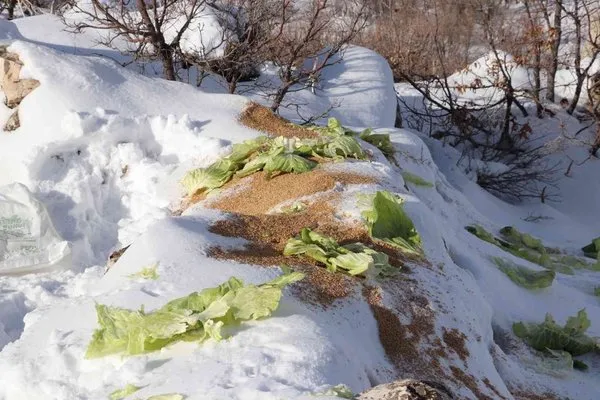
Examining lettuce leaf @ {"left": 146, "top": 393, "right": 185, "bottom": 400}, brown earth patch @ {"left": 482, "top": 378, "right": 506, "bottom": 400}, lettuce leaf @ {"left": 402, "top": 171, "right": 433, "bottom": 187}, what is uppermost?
lettuce leaf @ {"left": 146, "top": 393, "right": 185, "bottom": 400}

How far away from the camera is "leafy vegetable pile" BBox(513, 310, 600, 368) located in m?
3.67

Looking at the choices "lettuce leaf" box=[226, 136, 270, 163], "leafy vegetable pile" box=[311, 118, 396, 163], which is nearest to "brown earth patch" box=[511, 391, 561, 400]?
"lettuce leaf" box=[226, 136, 270, 163]

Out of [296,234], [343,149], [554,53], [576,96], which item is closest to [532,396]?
[296,234]

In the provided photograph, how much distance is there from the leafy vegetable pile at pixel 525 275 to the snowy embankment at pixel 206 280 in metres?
0.08

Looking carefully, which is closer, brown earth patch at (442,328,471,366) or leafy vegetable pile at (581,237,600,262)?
brown earth patch at (442,328,471,366)

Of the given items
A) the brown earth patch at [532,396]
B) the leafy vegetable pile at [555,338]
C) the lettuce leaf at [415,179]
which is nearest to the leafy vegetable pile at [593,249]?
the lettuce leaf at [415,179]

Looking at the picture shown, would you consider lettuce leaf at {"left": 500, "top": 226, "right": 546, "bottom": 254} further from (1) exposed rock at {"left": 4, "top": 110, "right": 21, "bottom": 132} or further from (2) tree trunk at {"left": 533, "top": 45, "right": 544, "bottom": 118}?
(2) tree trunk at {"left": 533, "top": 45, "right": 544, "bottom": 118}

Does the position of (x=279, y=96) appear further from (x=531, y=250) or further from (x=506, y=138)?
(x=506, y=138)

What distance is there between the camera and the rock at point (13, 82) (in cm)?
541

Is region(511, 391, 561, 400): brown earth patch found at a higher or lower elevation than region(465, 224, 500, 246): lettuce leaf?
lower

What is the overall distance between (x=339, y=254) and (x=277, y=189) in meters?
1.15

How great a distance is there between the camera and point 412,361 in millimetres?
2572

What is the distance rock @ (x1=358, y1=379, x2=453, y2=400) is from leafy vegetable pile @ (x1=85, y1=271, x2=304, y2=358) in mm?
555

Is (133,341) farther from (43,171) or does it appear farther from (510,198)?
(510,198)
